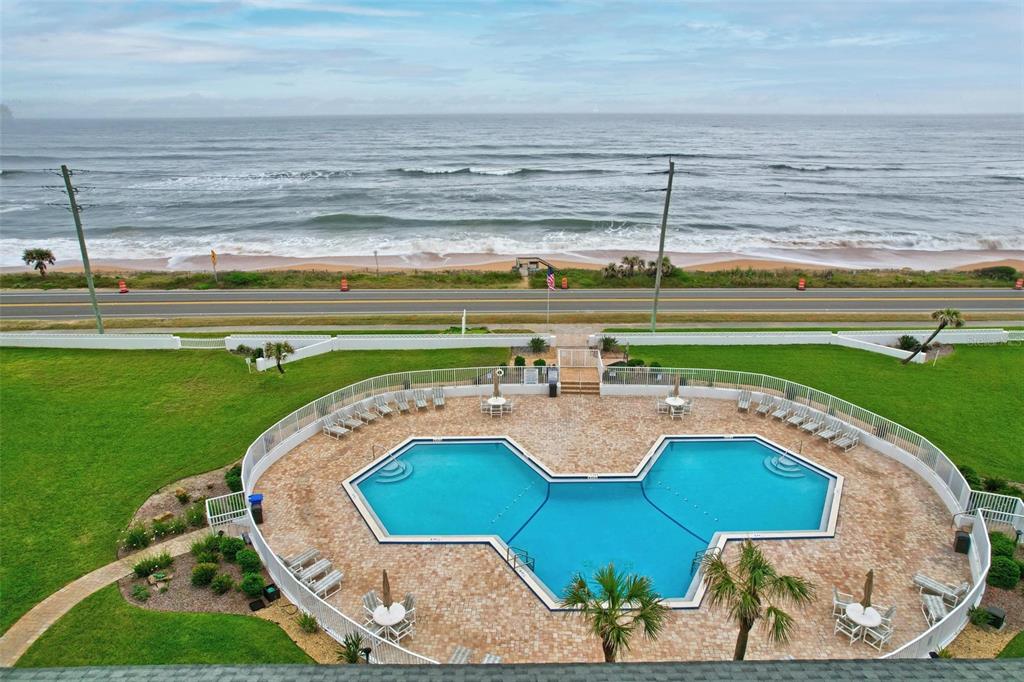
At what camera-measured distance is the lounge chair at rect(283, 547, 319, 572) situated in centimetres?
1476

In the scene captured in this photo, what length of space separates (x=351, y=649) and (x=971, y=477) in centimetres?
1854

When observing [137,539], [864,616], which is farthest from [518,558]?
[137,539]

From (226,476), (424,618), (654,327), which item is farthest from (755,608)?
(654,327)

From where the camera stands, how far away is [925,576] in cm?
1480

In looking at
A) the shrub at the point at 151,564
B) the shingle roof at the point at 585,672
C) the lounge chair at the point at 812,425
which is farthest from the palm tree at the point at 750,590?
the shrub at the point at 151,564

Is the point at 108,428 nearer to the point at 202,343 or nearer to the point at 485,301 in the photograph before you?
the point at 202,343

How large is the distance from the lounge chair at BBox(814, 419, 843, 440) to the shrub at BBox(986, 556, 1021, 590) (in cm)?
679

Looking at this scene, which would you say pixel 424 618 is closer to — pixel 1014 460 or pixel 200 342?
pixel 1014 460

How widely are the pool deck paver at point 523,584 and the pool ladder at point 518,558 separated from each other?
24 cm

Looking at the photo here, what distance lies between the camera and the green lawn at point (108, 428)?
16.3 meters

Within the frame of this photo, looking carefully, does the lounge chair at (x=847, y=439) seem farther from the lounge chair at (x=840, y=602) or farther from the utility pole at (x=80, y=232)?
the utility pole at (x=80, y=232)

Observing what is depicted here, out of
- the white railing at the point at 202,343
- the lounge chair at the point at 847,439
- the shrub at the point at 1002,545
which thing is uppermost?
the white railing at the point at 202,343

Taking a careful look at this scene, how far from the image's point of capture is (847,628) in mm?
13016

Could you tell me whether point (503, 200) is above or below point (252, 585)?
above
